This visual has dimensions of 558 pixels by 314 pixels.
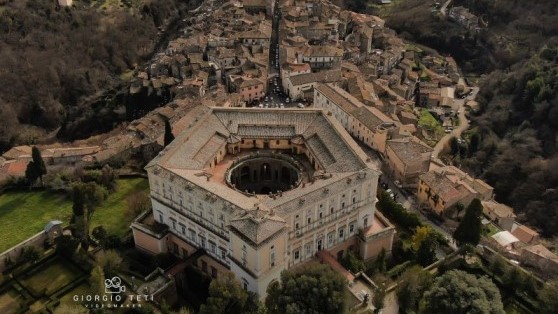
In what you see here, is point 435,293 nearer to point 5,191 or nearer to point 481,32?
point 5,191

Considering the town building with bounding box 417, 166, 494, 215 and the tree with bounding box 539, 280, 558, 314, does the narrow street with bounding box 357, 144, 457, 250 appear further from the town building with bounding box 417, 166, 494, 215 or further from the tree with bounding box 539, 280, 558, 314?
→ the tree with bounding box 539, 280, 558, 314

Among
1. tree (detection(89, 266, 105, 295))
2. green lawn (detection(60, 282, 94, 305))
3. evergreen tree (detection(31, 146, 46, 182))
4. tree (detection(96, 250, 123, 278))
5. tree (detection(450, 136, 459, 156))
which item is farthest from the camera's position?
tree (detection(450, 136, 459, 156))

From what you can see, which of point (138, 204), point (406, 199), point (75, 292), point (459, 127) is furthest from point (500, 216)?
point (75, 292)

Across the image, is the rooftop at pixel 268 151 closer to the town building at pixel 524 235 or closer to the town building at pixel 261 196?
the town building at pixel 261 196

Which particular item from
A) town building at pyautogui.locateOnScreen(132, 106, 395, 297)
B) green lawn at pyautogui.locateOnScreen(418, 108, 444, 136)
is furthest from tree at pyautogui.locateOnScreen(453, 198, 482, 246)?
green lawn at pyautogui.locateOnScreen(418, 108, 444, 136)

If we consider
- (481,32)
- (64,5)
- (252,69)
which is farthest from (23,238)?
(481,32)

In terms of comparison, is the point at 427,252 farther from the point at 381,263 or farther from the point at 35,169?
the point at 35,169
